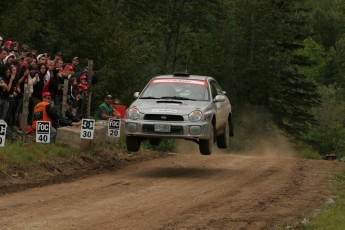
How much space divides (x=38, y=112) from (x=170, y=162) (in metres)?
4.25

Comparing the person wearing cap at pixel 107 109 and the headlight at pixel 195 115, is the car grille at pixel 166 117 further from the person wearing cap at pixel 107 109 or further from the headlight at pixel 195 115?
the person wearing cap at pixel 107 109

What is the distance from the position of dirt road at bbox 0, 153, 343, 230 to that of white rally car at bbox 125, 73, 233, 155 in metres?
0.90

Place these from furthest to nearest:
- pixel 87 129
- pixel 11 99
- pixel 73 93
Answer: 1. pixel 73 93
2. pixel 87 129
3. pixel 11 99

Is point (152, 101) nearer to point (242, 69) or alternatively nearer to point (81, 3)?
point (81, 3)

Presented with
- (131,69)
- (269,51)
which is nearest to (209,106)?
(131,69)

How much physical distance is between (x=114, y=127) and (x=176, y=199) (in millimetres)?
7783

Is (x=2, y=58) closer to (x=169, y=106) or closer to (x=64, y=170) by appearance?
(x=64, y=170)

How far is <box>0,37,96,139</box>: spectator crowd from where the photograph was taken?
1845 centimetres

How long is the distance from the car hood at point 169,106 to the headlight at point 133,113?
0.09 metres

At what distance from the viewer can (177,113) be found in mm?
17797

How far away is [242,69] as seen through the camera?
6775cm

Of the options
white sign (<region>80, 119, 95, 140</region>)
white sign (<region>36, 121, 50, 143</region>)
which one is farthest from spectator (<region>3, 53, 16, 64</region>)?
white sign (<region>80, 119, 95, 140</region>)

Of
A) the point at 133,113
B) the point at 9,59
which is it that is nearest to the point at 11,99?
the point at 9,59

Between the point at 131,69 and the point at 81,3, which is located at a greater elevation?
the point at 81,3
